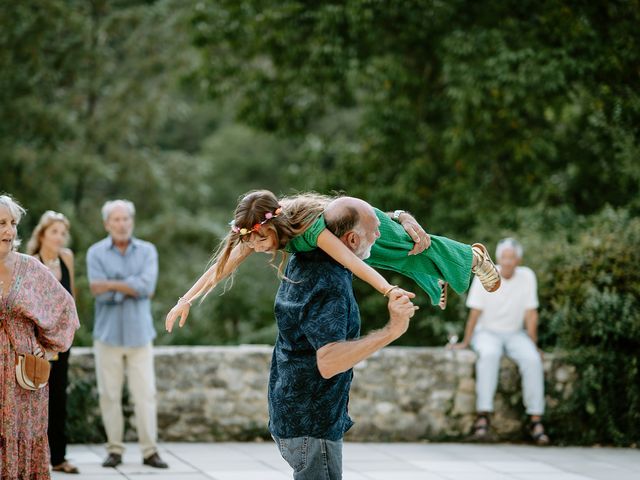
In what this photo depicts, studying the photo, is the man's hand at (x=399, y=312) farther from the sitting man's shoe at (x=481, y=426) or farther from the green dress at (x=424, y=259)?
the sitting man's shoe at (x=481, y=426)

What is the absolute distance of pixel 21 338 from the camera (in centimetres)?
492

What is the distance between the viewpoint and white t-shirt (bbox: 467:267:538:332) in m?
8.46

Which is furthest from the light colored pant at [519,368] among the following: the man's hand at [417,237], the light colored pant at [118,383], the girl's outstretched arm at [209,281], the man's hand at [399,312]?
the man's hand at [399,312]

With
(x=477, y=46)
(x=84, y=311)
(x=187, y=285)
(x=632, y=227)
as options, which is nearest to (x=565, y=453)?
(x=632, y=227)

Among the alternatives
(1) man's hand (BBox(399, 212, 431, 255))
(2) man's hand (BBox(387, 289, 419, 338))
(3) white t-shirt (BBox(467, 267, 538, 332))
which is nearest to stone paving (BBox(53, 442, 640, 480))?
(3) white t-shirt (BBox(467, 267, 538, 332))

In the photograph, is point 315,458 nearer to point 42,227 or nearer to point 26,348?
point 26,348

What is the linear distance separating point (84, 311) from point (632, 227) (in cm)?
906

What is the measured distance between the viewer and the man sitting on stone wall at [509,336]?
8375mm

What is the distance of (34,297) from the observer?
494 centimetres

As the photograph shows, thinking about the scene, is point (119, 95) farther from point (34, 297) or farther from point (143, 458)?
point (34, 297)

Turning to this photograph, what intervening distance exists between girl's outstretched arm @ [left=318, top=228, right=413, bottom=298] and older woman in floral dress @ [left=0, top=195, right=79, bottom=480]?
1.83 metres

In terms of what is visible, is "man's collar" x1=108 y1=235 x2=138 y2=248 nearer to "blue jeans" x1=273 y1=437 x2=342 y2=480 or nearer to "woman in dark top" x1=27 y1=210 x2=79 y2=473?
"woman in dark top" x1=27 y1=210 x2=79 y2=473

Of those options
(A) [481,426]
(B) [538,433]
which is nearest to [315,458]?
(A) [481,426]

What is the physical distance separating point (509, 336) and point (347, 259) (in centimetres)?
508
